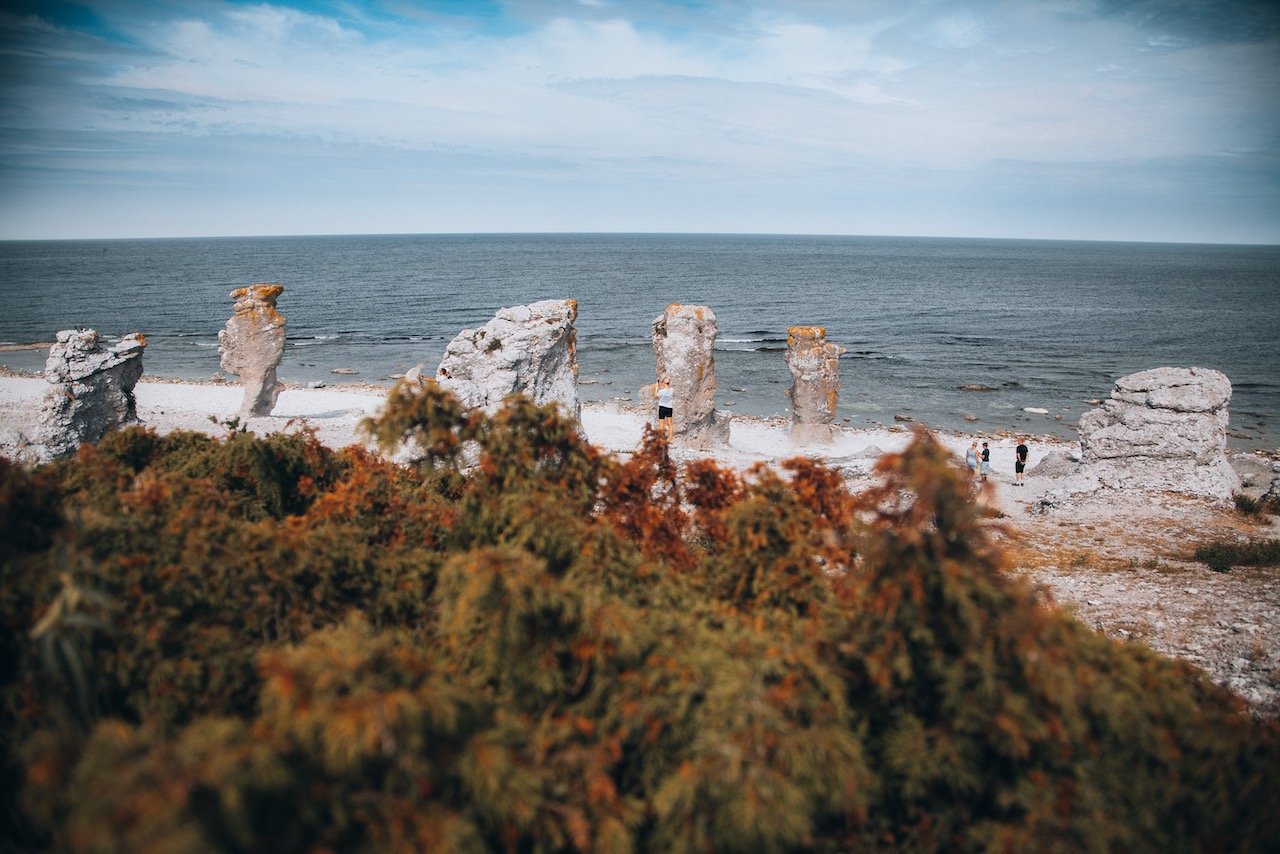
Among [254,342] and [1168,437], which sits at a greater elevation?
[254,342]

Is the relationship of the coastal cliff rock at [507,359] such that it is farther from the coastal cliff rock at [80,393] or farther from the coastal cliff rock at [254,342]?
the coastal cliff rock at [254,342]

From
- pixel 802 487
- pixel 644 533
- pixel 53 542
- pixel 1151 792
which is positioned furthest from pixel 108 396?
pixel 1151 792

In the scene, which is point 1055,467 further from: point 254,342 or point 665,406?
point 254,342

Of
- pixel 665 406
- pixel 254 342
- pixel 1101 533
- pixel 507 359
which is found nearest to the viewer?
pixel 1101 533

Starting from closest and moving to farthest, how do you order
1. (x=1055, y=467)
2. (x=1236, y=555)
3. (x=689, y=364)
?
(x=1236, y=555)
(x=1055, y=467)
(x=689, y=364)

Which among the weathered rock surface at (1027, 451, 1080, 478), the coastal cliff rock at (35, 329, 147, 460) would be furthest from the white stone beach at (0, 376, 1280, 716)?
the coastal cliff rock at (35, 329, 147, 460)

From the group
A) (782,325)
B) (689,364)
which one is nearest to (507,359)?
(689,364)

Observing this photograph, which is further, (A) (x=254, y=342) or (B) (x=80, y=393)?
(A) (x=254, y=342)
